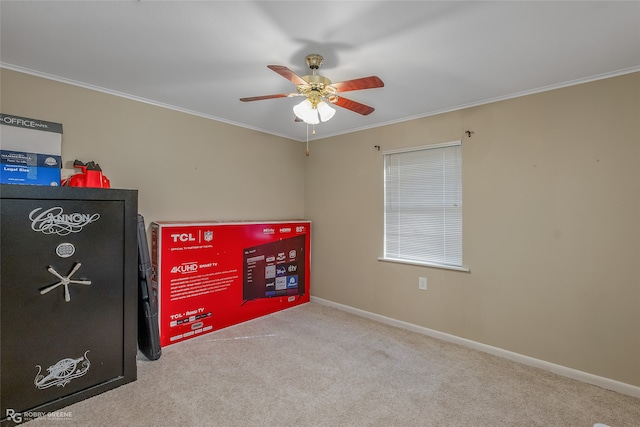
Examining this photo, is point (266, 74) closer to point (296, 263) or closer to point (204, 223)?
point (204, 223)

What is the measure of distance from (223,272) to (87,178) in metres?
1.59

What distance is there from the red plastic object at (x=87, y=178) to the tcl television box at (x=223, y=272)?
0.63 m

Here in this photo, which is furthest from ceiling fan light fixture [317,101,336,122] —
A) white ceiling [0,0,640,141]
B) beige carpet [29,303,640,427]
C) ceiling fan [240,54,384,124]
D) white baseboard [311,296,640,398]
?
white baseboard [311,296,640,398]

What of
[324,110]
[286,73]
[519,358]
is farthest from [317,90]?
Result: [519,358]

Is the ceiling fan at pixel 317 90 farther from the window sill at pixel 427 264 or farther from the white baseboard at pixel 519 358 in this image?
the white baseboard at pixel 519 358

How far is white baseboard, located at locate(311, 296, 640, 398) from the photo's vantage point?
2264 millimetres

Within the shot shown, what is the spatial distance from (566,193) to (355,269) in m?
2.35

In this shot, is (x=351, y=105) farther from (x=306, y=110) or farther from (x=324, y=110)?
(x=306, y=110)

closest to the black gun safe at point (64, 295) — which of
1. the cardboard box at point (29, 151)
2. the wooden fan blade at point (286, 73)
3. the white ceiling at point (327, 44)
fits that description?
the cardboard box at point (29, 151)

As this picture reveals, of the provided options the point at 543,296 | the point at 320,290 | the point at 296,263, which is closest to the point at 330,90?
the point at 543,296

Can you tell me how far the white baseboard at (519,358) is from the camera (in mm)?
2264

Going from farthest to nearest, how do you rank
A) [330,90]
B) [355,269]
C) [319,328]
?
[355,269] → [319,328] → [330,90]

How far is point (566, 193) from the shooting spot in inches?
97.9

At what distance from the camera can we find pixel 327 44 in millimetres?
1922
